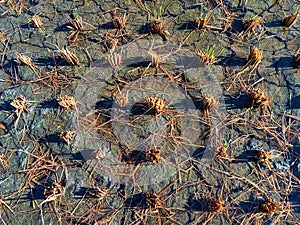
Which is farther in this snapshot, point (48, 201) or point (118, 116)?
point (118, 116)

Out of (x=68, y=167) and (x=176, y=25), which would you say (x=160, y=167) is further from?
(x=176, y=25)

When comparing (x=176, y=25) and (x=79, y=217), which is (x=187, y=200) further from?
(x=176, y=25)

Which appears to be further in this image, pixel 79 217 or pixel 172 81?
pixel 172 81

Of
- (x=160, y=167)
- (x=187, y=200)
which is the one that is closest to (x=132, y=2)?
(x=160, y=167)

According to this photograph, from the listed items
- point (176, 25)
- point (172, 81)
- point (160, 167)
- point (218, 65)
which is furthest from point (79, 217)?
point (176, 25)

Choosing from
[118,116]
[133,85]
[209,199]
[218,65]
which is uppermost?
[218,65]

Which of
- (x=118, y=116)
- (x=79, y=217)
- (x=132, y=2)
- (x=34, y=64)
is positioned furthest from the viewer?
(x=132, y=2)

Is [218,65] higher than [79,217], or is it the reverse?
[218,65]

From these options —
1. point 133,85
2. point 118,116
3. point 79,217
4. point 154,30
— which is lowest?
point 79,217

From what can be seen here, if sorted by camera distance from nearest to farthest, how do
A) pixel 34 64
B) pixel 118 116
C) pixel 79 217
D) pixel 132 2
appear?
pixel 79 217, pixel 118 116, pixel 34 64, pixel 132 2
